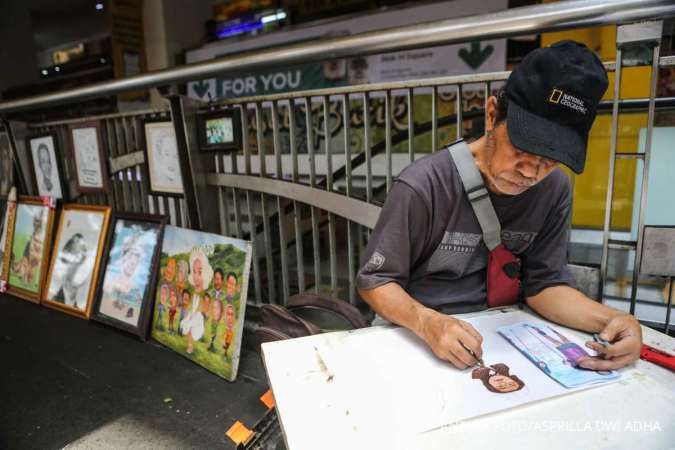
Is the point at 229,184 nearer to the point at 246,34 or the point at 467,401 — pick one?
the point at 467,401

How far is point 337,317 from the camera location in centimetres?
149

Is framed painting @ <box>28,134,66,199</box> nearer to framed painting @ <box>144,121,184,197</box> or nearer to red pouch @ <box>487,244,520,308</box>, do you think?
framed painting @ <box>144,121,184,197</box>

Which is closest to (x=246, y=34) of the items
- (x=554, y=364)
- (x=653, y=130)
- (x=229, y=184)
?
(x=229, y=184)

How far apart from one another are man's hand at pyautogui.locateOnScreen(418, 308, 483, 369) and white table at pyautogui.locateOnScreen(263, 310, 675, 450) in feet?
0.50

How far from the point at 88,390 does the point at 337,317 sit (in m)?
1.34

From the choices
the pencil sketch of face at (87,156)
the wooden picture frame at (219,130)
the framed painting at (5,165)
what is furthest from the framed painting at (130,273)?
the framed painting at (5,165)

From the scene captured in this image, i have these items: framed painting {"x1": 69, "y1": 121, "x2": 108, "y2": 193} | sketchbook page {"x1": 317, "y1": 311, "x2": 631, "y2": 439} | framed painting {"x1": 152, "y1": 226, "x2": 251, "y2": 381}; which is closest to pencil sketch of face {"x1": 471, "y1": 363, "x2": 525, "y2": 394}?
sketchbook page {"x1": 317, "y1": 311, "x2": 631, "y2": 439}

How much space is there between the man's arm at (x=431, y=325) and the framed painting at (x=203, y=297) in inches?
36.0

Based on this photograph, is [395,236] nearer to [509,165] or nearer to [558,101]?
[509,165]

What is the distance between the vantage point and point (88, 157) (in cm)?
293

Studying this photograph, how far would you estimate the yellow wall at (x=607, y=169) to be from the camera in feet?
4.80

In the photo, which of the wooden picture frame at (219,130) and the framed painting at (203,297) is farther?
the wooden picture frame at (219,130)

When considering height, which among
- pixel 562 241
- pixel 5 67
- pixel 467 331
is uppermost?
pixel 5 67

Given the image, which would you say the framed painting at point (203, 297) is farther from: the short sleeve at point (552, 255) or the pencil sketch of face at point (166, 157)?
the short sleeve at point (552, 255)
